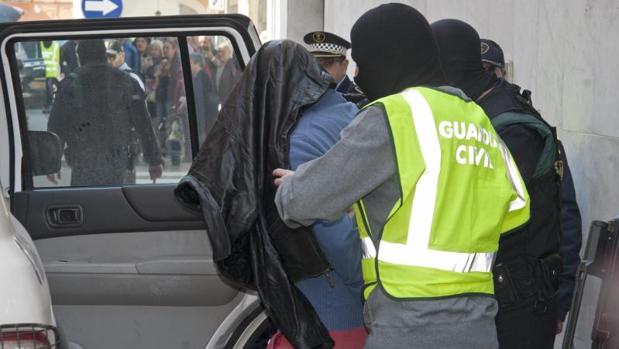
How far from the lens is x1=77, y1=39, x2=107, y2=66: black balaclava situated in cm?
551

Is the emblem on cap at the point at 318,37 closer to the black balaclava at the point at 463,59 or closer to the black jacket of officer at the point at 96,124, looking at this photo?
the black jacket of officer at the point at 96,124

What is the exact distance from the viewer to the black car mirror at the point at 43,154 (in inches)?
218

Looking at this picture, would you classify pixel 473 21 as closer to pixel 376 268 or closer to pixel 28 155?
pixel 28 155

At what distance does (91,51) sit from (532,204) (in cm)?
224

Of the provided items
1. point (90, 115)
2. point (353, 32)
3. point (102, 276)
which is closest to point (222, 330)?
point (102, 276)

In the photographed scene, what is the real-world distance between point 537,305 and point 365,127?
119 cm

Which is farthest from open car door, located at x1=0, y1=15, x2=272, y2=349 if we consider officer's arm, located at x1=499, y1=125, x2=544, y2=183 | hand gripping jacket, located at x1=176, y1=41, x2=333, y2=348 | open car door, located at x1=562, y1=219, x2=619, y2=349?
open car door, located at x1=562, y1=219, x2=619, y2=349

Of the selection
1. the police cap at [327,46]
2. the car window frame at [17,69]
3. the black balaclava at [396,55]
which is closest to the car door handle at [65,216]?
the car window frame at [17,69]

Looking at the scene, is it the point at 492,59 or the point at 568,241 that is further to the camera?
the point at 492,59

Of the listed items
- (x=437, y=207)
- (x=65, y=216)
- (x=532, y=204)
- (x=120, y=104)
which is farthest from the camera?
(x=120, y=104)

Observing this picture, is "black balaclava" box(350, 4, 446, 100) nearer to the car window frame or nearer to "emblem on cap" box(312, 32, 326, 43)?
the car window frame

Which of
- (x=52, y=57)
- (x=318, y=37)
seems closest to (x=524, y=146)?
(x=52, y=57)

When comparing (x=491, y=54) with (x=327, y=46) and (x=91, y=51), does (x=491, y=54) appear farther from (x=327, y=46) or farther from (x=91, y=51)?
(x=327, y=46)

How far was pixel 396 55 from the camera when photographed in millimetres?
3529
